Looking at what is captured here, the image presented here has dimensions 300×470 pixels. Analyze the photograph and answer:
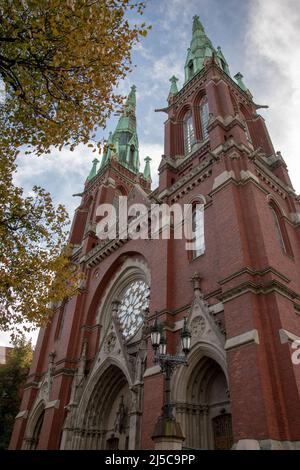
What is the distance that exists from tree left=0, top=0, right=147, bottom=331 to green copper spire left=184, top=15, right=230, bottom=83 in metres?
17.4

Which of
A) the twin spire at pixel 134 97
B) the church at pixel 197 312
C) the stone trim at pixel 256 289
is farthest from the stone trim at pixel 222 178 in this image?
the twin spire at pixel 134 97

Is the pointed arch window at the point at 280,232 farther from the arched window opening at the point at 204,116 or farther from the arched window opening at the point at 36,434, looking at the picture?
the arched window opening at the point at 36,434

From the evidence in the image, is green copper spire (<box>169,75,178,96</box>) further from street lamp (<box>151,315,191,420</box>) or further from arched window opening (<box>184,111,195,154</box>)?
street lamp (<box>151,315,191,420</box>)

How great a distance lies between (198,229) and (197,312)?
14.3 ft

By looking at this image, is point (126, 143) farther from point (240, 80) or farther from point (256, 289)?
point (256, 289)

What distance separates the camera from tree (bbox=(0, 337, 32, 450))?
2456cm

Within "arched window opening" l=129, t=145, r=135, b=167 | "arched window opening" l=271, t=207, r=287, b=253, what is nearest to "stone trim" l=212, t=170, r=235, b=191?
"arched window opening" l=271, t=207, r=287, b=253

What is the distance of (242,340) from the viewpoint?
10.0 m

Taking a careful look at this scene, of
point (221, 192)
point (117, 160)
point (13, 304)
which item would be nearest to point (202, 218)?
point (221, 192)

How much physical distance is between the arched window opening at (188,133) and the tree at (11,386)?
66.8ft

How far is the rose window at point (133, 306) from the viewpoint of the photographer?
17.5 meters

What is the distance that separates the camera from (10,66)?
771cm
